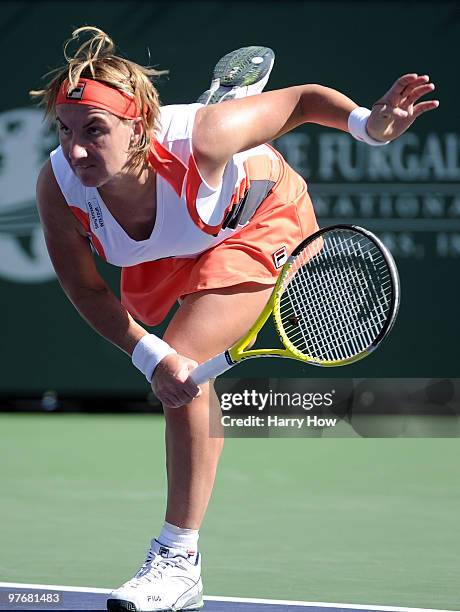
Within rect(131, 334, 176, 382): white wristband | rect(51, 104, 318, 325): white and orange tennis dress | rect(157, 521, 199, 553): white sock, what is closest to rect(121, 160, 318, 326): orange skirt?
rect(51, 104, 318, 325): white and orange tennis dress

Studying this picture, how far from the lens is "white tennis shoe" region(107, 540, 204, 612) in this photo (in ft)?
10.4

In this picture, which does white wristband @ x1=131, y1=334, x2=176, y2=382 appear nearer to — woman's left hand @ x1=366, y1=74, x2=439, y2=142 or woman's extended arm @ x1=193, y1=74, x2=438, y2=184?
woman's extended arm @ x1=193, y1=74, x2=438, y2=184

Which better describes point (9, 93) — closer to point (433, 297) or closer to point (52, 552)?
point (433, 297)

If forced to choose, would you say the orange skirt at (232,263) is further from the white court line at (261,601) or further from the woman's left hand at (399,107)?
the white court line at (261,601)

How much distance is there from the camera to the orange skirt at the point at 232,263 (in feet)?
10.8

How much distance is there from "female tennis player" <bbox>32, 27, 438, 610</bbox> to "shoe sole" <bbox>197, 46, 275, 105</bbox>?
43 centimetres

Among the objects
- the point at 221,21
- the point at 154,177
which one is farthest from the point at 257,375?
the point at 154,177

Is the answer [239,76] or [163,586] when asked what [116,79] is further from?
[163,586]

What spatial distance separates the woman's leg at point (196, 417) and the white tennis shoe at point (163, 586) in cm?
9

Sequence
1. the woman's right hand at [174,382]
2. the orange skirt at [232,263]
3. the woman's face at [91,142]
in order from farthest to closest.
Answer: the orange skirt at [232,263] < the woman's right hand at [174,382] < the woman's face at [91,142]

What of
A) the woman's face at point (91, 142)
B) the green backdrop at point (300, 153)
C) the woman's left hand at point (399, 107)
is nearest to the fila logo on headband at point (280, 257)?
the woman's left hand at point (399, 107)

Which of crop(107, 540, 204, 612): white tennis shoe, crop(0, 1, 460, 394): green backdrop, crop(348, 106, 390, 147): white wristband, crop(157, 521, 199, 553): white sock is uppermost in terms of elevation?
crop(0, 1, 460, 394): green backdrop

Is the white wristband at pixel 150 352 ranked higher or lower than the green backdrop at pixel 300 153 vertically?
lower

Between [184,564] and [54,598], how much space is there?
0.35m
